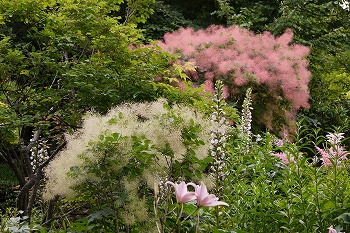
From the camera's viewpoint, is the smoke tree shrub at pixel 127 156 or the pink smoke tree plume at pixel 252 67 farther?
the pink smoke tree plume at pixel 252 67

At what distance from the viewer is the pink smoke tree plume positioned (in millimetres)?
6676

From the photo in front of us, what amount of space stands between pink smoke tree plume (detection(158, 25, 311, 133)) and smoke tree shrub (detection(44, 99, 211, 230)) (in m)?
4.08

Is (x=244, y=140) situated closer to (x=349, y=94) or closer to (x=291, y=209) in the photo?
(x=291, y=209)

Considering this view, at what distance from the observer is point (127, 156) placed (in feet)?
7.63

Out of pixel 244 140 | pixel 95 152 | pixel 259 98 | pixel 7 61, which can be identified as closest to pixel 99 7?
pixel 7 61

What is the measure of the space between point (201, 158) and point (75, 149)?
734 mm

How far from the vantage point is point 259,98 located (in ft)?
22.8

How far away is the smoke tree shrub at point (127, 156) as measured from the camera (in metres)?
2.26

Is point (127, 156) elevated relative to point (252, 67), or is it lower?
elevated

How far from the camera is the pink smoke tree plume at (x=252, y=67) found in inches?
263

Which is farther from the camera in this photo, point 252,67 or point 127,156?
point 252,67

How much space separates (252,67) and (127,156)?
477cm

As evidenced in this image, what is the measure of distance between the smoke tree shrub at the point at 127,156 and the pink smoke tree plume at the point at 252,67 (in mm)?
4080

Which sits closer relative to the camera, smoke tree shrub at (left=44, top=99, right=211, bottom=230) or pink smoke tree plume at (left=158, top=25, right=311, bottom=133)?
smoke tree shrub at (left=44, top=99, right=211, bottom=230)
